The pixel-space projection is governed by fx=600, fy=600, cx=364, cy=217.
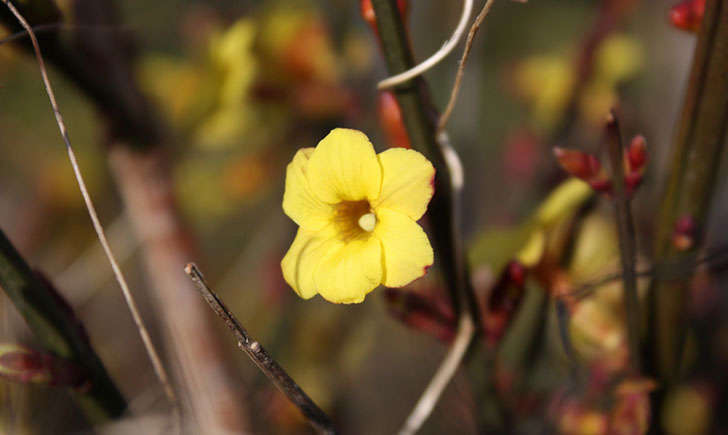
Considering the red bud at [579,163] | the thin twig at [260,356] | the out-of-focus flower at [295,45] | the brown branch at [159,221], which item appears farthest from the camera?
the out-of-focus flower at [295,45]

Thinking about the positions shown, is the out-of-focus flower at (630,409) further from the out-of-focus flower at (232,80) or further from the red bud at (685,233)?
the out-of-focus flower at (232,80)

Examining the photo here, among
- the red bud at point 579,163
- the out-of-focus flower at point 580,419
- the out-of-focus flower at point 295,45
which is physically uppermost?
the out-of-focus flower at point 295,45

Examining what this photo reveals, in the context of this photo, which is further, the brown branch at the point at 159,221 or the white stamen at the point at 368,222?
the brown branch at the point at 159,221

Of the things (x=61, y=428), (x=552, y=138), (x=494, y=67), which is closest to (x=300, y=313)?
(x=61, y=428)

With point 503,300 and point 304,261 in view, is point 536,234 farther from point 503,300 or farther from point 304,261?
point 304,261

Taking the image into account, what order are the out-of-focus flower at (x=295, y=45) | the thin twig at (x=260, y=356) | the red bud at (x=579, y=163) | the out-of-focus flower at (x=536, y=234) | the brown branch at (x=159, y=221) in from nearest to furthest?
the thin twig at (x=260, y=356) < the red bud at (x=579, y=163) < the out-of-focus flower at (x=536, y=234) < the brown branch at (x=159, y=221) < the out-of-focus flower at (x=295, y=45)

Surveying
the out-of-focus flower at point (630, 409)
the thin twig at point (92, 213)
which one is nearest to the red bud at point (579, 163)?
the out-of-focus flower at point (630, 409)

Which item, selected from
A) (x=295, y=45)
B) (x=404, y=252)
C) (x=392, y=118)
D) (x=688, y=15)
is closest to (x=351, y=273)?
(x=404, y=252)
